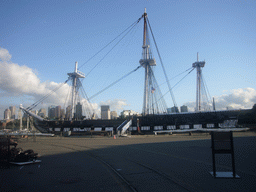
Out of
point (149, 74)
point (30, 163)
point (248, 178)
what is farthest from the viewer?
point (149, 74)

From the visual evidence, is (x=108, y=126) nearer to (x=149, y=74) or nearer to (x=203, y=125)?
(x=149, y=74)

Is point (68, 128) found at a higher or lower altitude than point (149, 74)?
lower

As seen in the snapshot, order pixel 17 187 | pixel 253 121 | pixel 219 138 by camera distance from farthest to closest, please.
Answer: pixel 253 121
pixel 219 138
pixel 17 187

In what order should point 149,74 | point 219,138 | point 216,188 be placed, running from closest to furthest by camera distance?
point 216,188 → point 219,138 → point 149,74

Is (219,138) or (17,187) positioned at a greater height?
(219,138)

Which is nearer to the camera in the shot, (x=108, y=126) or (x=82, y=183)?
(x=82, y=183)

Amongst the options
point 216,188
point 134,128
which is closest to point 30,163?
point 216,188

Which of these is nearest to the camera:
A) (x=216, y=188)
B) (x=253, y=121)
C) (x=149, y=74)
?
(x=216, y=188)

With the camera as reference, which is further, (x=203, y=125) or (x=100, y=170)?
(x=203, y=125)

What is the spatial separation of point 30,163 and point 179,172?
840 centimetres

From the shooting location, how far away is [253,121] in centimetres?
5984

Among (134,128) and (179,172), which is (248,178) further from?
(134,128)

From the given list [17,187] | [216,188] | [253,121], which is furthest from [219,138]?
[253,121]

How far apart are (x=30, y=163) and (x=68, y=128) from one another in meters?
61.1
